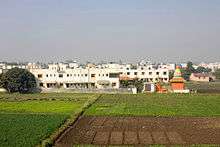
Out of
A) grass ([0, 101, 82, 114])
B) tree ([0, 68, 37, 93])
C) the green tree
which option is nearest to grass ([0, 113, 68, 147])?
grass ([0, 101, 82, 114])

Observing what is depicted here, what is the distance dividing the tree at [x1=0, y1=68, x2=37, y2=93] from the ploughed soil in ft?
112

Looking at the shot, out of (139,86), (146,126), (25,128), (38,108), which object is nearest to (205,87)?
(139,86)

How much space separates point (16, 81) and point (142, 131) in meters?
43.0

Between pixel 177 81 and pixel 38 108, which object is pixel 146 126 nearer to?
pixel 38 108

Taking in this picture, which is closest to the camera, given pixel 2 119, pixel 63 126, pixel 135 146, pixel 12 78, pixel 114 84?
pixel 135 146

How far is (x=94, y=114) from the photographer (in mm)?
37281

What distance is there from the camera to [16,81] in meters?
67.2

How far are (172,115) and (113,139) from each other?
43.8 ft

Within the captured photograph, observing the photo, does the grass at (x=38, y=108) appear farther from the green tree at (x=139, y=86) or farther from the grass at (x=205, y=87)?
the green tree at (x=139, y=86)

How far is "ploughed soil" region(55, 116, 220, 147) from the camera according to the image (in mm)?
23125

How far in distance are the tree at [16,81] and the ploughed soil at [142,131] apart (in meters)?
34.1

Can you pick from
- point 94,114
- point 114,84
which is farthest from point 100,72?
point 94,114

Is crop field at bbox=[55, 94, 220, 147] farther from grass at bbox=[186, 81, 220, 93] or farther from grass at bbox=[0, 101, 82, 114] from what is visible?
grass at bbox=[186, 81, 220, 93]

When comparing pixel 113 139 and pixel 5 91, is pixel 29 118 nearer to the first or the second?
pixel 113 139
